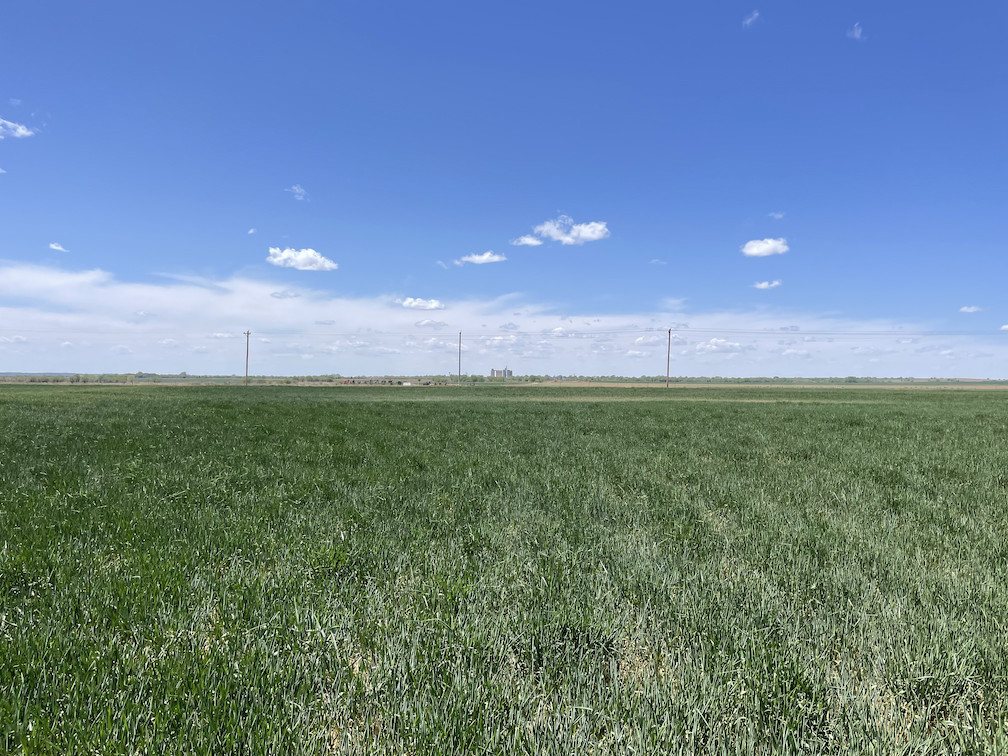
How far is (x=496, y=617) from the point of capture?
152 inches

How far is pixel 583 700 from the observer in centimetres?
292

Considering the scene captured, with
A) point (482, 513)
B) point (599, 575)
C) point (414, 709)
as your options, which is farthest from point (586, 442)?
point (414, 709)

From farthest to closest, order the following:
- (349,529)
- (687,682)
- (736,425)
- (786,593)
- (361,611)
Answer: (736,425), (349,529), (786,593), (361,611), (687,682)

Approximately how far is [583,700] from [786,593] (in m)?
2.64

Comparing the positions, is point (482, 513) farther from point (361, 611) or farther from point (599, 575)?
point (361, 611)

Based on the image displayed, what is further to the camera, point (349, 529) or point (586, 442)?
point (586, 442)

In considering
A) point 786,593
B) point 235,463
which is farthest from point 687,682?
point 235,463

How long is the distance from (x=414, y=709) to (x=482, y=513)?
448 centimetres

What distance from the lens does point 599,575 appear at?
15.5 ft

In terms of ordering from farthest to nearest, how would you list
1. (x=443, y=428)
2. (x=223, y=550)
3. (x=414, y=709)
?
(x=443, y=428), (x=223, y=550), (x=414, y=709)

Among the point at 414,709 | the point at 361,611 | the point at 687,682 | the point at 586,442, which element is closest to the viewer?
the point at 414,709

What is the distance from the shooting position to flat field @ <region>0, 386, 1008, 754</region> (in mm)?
2695

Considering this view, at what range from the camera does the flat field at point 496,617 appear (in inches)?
106

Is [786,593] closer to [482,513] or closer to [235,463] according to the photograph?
[482,513]
